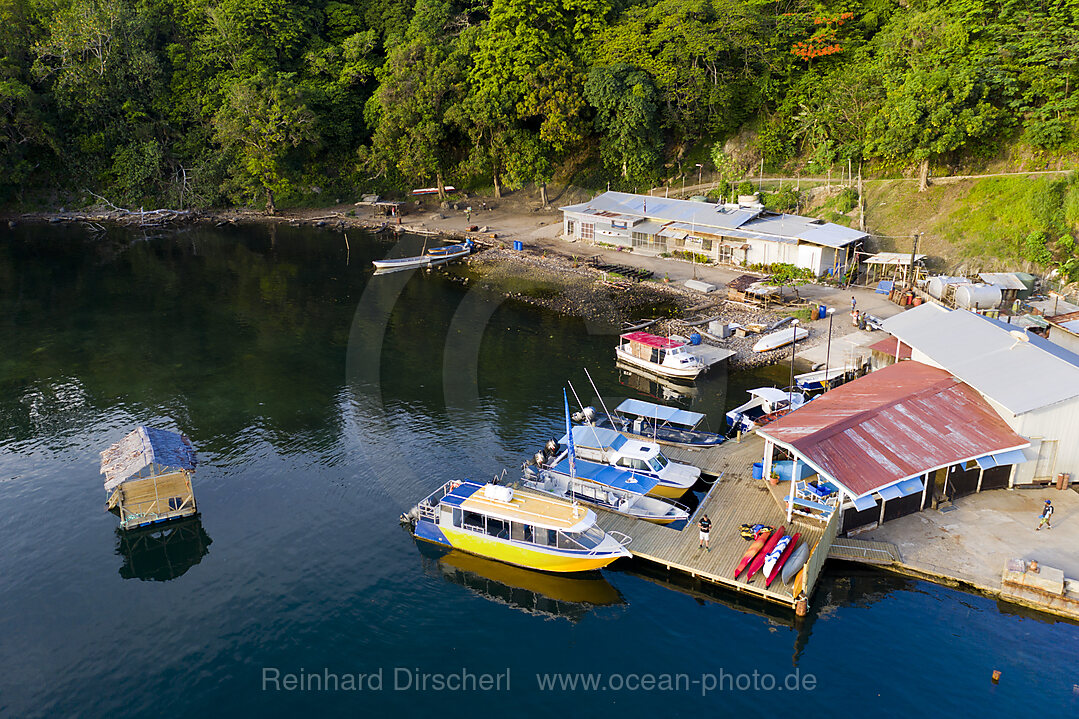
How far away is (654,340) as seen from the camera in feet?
193

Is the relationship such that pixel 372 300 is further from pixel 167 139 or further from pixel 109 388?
pixel 167 139

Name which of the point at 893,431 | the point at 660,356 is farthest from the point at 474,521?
the point at 660,356

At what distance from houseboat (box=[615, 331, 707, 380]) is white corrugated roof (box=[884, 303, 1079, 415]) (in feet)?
45.4

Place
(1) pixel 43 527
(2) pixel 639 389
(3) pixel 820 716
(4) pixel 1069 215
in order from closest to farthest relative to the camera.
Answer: (3) pixel 820 716 → (1) pixel 43 527 → (2) pixel 639 389 → (4) pixel 1069 215

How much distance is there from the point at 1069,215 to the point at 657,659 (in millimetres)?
61455

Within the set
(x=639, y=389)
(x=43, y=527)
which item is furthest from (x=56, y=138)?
(x=639, y=389)

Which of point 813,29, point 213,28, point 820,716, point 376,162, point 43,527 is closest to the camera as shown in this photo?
point 820,716

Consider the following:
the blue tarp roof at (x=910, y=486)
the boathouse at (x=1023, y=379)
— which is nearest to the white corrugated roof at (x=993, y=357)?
the boathouse at (x=1023, y=379)

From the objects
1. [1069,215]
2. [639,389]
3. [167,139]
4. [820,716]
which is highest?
[167,139]

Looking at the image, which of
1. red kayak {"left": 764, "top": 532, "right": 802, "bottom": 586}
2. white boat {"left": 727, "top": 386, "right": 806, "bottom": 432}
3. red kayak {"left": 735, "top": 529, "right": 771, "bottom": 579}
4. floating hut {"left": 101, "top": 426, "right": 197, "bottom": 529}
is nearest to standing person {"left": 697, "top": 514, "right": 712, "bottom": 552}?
red kayak {"left": 735, "top": 529, "right": 771, "bottom": 579}

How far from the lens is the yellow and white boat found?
3547cm

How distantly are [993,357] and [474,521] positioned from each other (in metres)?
31.0

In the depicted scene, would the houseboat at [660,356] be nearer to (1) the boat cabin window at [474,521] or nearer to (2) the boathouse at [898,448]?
(2) the boathouse at [898,448]

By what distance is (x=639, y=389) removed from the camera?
55719 mm
